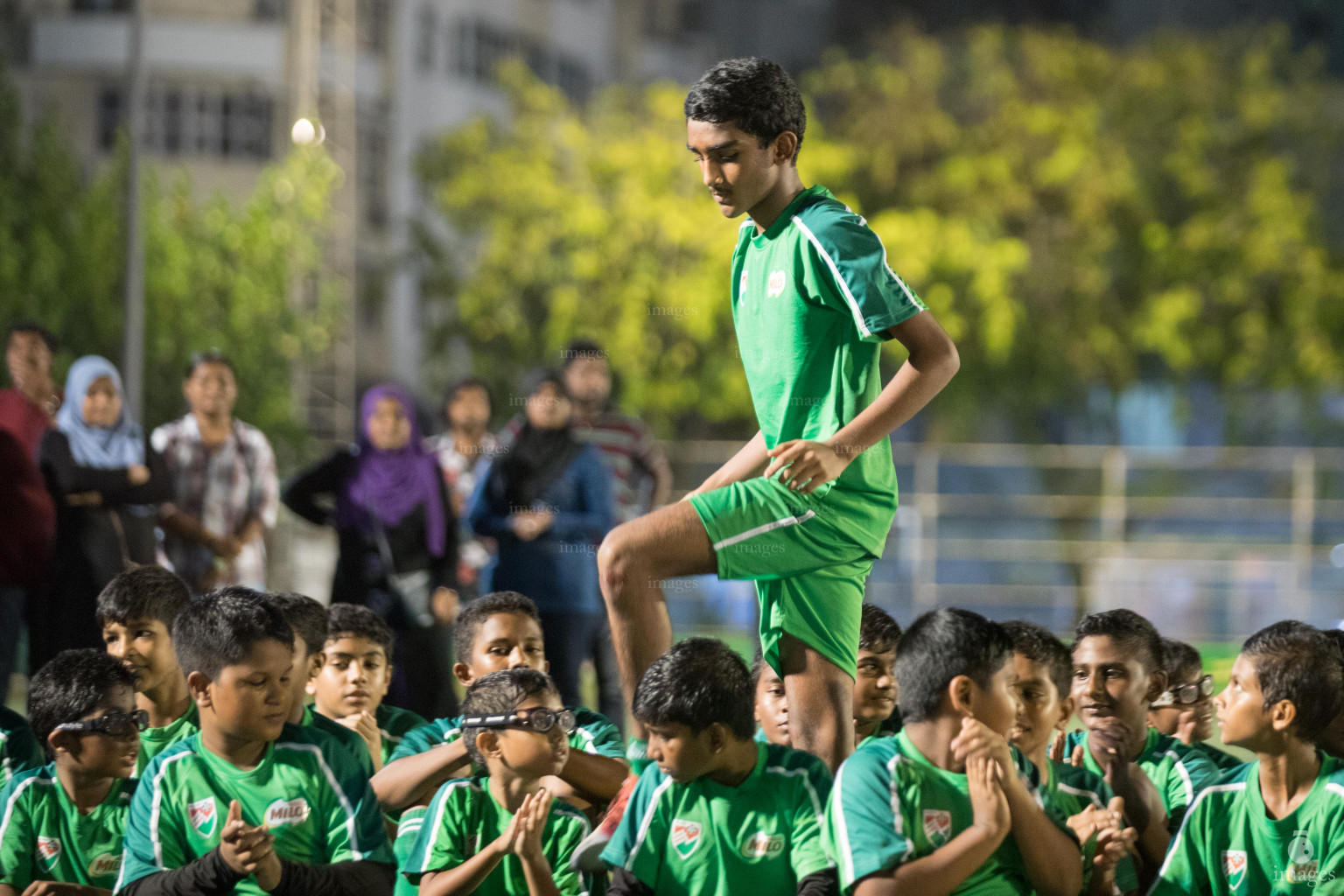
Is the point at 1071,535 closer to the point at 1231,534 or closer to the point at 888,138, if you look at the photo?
the point at 1231,534

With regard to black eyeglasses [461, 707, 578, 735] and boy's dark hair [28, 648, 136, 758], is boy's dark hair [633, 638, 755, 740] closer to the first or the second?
black eyeglasses [461, 707, 578, 735]

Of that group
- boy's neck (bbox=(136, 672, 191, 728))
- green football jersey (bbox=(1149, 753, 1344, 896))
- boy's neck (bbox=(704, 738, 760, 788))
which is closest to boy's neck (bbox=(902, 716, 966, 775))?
boy's neck (bbox=(704, 738, 760, 788))

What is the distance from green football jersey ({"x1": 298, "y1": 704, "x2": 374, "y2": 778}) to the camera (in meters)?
4.08

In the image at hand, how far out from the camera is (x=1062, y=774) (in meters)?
4.08

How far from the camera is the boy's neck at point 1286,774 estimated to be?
12.8 ft

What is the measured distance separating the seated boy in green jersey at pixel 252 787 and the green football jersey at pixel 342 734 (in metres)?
0.06

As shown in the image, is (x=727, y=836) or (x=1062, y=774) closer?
(x=727, y=836)

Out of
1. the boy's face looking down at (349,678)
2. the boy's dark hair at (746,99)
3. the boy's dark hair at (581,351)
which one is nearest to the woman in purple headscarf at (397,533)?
the boy's dark hair at (581,351)

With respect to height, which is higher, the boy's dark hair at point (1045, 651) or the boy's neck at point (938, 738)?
the boy's dark hair at point (1045, 651)

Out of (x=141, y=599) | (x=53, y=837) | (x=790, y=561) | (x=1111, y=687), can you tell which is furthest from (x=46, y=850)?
(x=1111, y=687)

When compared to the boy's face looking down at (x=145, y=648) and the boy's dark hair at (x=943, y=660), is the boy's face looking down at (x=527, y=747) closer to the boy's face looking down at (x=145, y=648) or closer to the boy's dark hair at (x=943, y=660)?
the boy's dark hair at (x=943, y=660)

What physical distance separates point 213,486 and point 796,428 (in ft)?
14.0

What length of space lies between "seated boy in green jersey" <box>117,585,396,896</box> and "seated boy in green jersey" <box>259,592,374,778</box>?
0.08 meters

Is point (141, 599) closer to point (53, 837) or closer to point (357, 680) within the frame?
point (357, 680)
